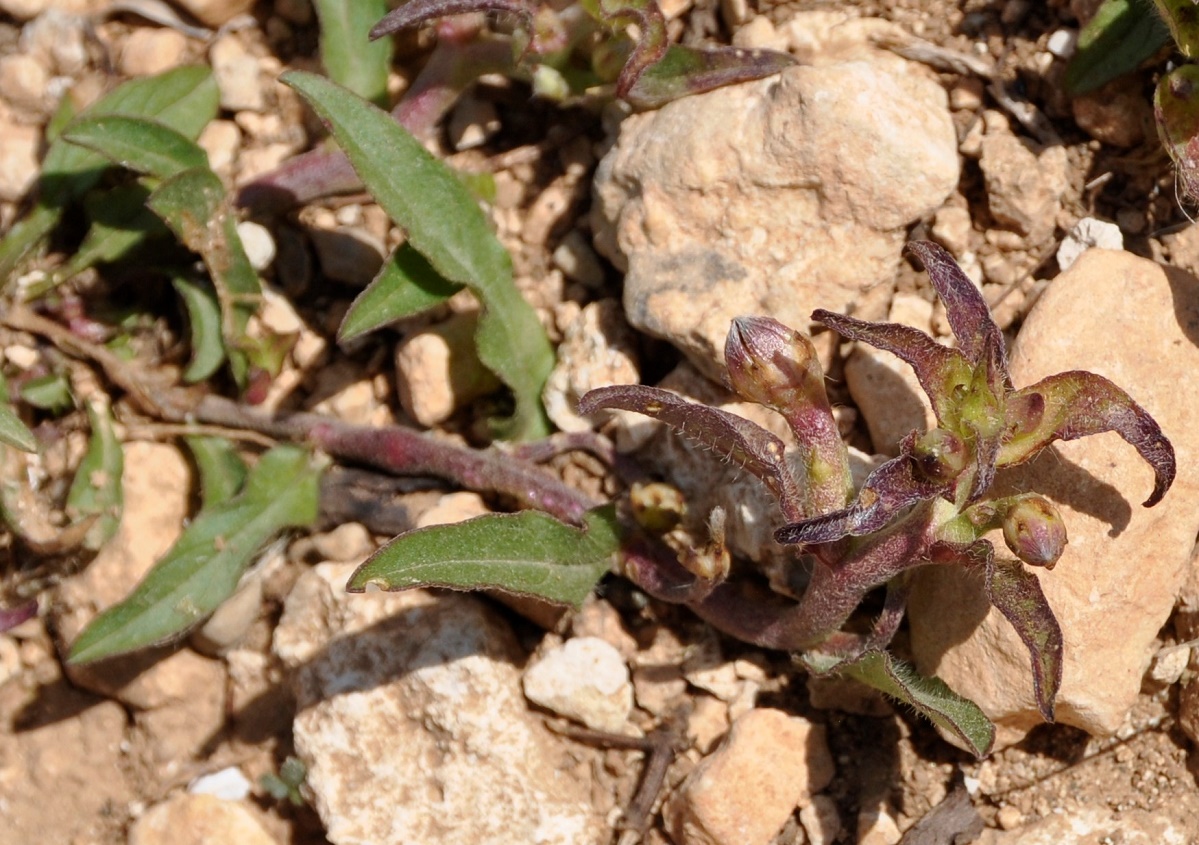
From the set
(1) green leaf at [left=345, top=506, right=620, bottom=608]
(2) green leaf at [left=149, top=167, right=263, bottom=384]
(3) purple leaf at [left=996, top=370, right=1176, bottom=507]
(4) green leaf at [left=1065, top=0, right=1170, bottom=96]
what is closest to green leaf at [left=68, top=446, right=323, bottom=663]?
(2) green leaf at [left=149, top=167, right=263, bottom=384]

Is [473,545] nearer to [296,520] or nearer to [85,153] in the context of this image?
[296,520]

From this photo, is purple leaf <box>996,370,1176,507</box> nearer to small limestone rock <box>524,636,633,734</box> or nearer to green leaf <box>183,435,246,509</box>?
small limestone rock <box>524,636,633,734</box>

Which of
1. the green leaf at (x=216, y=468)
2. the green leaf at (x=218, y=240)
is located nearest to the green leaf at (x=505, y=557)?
the green leaf at (x=216, y=468)

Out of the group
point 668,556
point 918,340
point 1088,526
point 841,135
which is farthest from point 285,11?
point 1088,526

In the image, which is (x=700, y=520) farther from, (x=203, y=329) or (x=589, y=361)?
(x=203, y=329)

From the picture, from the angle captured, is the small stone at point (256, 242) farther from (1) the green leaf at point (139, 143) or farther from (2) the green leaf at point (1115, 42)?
(2) the green leaf at point (1115, 42)

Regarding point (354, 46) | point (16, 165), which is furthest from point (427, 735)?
point (16, 165)
